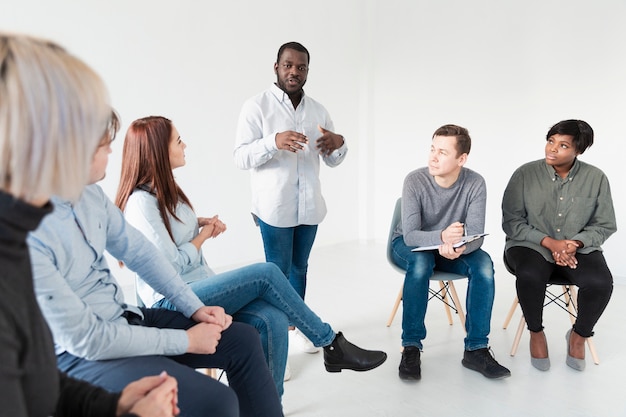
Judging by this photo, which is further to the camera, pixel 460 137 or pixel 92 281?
pixel 460 137

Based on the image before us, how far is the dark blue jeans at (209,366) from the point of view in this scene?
119 centimetres

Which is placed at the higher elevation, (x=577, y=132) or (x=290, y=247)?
(x=577, y=132)

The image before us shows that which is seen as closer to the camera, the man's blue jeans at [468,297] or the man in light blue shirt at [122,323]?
the man in light blue shirt at [122,323]

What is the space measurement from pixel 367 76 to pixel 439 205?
260 centimetres

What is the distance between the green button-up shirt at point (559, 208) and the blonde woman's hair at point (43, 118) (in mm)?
2284

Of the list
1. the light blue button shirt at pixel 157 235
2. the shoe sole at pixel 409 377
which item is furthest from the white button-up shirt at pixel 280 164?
the shoe sole at pixel 409 377

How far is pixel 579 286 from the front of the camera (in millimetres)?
2355

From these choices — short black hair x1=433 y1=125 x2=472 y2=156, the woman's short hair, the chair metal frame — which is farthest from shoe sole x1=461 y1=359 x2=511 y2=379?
the woman's short hair

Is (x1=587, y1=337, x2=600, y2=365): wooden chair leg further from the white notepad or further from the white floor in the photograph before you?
the white notepad

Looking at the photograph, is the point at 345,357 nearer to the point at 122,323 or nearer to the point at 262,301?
the point at 262,301

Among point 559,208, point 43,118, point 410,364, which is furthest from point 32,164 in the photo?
point 559,208

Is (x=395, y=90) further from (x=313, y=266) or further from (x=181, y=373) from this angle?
(x=181, y=373)

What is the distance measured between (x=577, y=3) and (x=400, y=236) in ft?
7.45

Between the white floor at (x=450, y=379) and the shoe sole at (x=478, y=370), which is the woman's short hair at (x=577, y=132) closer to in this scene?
the white floor at (x=450, y=379)
